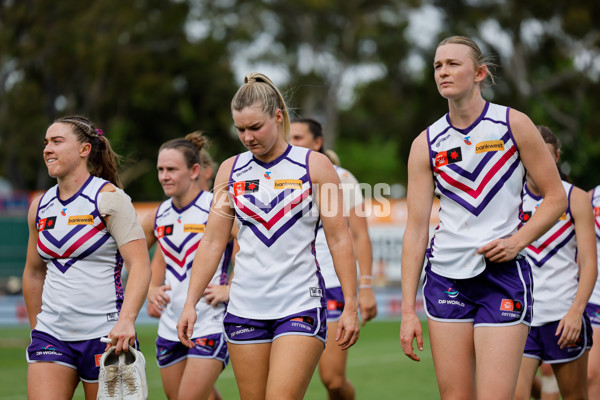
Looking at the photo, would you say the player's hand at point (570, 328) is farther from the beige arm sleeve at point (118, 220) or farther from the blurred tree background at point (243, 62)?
the blurred tree background at point (243, 62)

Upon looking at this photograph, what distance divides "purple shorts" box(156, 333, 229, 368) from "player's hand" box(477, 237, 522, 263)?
8.61 feet

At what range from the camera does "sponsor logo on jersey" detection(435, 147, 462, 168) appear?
4770 mm

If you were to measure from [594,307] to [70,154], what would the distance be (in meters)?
4.27

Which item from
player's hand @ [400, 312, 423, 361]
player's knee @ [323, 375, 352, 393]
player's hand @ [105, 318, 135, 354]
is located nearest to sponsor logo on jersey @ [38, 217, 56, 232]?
player's hand @ [105, 318, 135, 354]

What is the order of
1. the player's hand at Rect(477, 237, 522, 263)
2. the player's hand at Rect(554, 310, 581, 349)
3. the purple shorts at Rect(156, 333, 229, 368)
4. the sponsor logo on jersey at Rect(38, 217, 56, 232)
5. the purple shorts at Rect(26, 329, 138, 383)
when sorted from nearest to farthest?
1. the player's hand at Rect(477, 237, 522, 263)
2. the purple shorts at Rect(26, 329, 138, 383)
3. the sponsor logo on jersey at Rect(38, 217, 56, 232)
4. the player's hand at Rect(554, 310, 581, 349)
5. the purple shorts at Rect(156, 333, 229, 368)

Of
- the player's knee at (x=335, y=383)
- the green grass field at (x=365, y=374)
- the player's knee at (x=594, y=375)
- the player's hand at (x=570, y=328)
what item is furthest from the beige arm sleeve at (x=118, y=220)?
the green grass field at (x=365, y=374)

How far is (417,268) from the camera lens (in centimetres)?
493

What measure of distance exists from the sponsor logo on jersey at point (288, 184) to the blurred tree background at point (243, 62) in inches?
776

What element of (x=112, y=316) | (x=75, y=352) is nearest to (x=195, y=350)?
(x=112, y=316)

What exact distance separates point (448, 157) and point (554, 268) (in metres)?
2.04

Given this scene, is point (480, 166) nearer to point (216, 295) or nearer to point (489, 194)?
point (489, 194)

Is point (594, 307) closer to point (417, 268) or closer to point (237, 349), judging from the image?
point (417, 268)

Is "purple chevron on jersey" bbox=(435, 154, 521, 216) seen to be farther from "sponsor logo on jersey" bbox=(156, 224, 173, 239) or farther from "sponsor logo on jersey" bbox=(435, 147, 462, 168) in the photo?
"sponsor logo on jersey" bbox=(156, 224, 173, 239)

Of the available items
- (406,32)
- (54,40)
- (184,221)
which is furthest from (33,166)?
→ (184,221)
